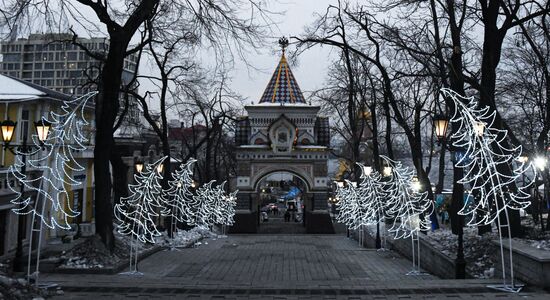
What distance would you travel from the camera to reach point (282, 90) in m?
38.2

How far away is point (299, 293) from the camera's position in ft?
30.4

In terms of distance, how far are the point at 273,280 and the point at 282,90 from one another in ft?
91.2

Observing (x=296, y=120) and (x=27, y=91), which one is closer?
(x=27, y=91)

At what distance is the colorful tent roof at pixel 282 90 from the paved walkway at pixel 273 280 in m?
20.6

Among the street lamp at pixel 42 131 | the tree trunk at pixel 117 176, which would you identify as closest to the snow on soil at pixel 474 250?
the street lamp at pixel 42 131

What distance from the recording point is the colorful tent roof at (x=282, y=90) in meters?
37.9

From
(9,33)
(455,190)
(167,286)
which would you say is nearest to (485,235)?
(455,190)

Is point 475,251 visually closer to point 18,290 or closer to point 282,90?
point 18,290

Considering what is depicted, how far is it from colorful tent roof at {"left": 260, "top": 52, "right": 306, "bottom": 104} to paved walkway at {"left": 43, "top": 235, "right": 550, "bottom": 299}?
20562 millimetres

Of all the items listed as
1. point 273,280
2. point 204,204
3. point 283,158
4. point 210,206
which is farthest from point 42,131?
point 283,158

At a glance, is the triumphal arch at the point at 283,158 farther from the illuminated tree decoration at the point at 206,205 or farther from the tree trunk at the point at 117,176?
the tree trunk at the point at 117,176

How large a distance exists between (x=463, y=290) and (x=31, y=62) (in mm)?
129752

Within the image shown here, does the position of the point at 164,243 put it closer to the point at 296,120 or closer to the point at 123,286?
the point at 123,286

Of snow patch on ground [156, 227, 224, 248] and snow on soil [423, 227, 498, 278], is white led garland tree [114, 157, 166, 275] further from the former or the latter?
snow on soil [423, 227, 498, 278]
